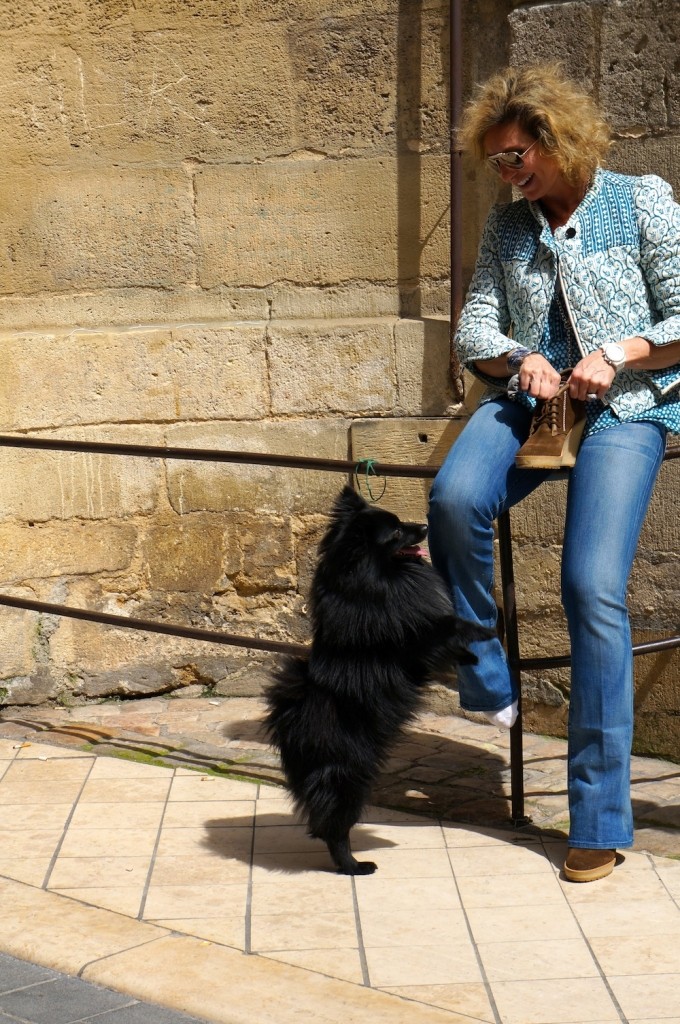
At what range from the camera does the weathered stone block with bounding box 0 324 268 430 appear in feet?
18.2

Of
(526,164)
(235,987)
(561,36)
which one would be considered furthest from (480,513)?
(561,36)

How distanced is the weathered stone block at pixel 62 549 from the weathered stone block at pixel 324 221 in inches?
45.7

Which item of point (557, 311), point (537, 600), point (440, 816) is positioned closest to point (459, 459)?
point (557, 311)

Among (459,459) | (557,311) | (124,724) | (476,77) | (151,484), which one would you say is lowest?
(124,724)

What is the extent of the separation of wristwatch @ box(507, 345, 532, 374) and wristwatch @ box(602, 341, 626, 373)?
0.80 ft

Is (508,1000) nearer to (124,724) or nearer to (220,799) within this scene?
(220,799)

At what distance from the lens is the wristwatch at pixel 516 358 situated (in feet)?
11.7

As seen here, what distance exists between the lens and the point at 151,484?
5.66 m

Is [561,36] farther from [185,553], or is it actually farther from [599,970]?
[599,970]

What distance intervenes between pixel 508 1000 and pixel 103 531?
328cm

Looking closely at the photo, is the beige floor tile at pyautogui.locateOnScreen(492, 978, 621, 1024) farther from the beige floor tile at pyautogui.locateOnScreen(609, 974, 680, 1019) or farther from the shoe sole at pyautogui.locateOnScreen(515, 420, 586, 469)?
the shoe sole at pyautogui.locateOnScreen(515, 420, 586, 469)

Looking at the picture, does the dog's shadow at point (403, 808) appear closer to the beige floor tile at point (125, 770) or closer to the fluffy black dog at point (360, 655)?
the fluffy black dog at point (360, 655)

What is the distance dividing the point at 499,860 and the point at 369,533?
103 centimetres

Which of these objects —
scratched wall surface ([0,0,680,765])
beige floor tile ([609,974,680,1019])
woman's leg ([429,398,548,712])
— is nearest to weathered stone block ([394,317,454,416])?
scratched wall surface ([0,0,680,765])
